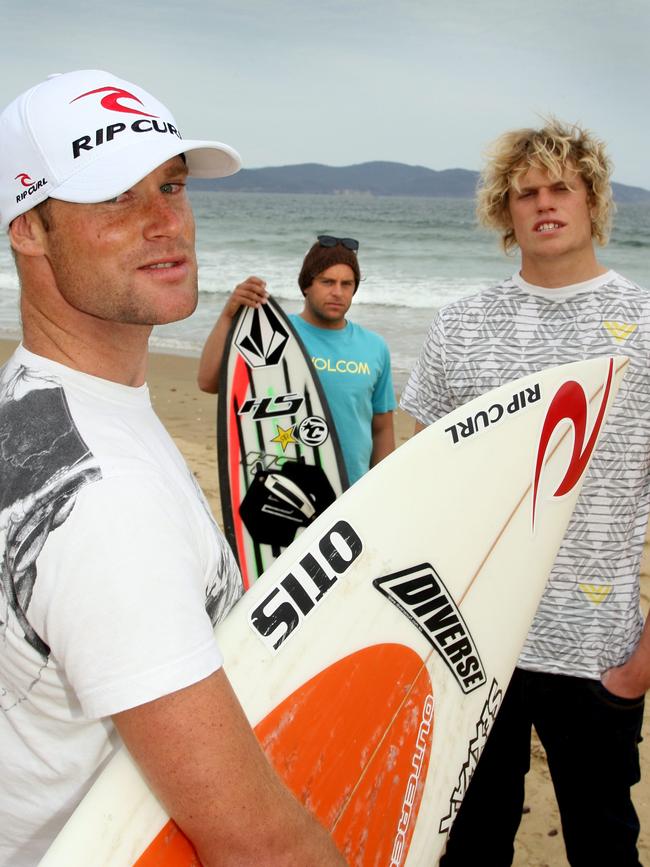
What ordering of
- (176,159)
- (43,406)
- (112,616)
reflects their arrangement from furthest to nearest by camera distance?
(176,159) → (43,406) → (112,616)

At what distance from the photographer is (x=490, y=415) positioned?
2119mm

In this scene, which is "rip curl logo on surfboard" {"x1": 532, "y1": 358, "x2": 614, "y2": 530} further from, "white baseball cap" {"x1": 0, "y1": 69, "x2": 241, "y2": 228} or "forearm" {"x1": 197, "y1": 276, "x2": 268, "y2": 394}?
"forearm" {"x1": 197, "y1": 276, "x2": 268, "y2": 394}

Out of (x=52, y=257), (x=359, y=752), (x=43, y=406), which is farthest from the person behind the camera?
(x=359, y=752)

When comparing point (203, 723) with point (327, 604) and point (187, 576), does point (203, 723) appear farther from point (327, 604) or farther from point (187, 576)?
point (327, 604)

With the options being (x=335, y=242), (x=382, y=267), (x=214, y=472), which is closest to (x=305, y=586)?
(x=335, y=242)

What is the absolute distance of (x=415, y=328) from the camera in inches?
476

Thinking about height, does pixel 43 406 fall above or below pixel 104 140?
below

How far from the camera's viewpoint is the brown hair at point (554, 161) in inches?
83.4

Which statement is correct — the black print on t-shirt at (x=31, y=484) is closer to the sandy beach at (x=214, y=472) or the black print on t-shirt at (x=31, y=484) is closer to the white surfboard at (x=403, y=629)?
the white surfboard at (x=403, y=629)

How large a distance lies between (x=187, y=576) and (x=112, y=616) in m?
0.10

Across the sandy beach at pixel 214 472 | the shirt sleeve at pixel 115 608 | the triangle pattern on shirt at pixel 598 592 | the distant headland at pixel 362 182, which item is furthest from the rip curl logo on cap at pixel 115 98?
the distant headland at pixel 362 182

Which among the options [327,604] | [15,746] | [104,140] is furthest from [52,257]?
[327,604]

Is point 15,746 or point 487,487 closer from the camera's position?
point 15,746

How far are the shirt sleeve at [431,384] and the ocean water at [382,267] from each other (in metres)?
2.16
